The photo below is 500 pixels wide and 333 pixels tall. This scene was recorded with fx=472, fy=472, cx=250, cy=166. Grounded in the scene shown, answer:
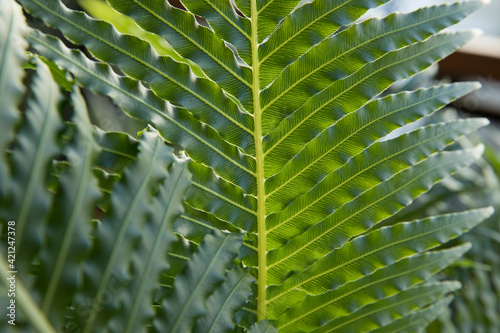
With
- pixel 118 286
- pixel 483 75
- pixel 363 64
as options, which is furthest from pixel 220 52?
pixel 483 75

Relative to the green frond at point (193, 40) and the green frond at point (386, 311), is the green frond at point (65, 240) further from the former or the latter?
the green frond at point (386, 311)

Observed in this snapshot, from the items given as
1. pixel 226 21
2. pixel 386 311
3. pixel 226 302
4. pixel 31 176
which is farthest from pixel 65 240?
pixel 386 311

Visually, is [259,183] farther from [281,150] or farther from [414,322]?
[414,322]

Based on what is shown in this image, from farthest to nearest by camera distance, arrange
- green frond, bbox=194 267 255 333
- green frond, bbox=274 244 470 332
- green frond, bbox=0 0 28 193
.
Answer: green frond, bbox=274 244 470 332, green frond, bbox=194 267 255 333, green frond, bbox=0 0 28 193

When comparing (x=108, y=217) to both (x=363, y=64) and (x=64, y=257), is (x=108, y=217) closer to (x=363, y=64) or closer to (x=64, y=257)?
(x=64, y=257)

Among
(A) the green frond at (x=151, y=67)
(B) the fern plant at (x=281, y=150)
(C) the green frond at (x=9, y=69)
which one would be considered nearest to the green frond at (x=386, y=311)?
(B) the fern plant at (x=281, y=150)

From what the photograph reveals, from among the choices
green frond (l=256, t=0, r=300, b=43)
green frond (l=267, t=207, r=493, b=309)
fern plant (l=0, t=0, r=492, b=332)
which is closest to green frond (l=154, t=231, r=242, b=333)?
fern plant (l=0, t=0, r=492, b=332)

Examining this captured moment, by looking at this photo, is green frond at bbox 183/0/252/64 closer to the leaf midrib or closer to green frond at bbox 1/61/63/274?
the leaf midrib
